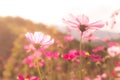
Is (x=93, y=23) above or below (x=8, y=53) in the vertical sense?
above

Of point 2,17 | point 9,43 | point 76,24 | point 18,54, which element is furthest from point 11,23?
point 76,24

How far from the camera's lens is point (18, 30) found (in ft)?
13.1

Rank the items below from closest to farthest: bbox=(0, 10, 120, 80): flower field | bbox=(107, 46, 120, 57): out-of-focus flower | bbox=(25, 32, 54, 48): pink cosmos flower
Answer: bbox=(25, 32, 54, 48): pink cosmos flower, bbox=(107, 46, 120, 57): out-of-focus flower, bbox=(0, 10, 120, 80): flower field

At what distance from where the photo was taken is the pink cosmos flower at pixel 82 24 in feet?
2.24

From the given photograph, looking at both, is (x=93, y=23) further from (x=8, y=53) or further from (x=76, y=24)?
(x=8, y=53)

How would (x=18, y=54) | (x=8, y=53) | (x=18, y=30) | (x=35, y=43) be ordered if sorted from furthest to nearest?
(x=18, y=30)
(x=8, y=53)
(x=18, y=54)
(x=35, y=43)

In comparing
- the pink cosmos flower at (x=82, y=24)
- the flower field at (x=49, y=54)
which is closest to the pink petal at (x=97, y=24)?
the pink cosmos flower at (x=82, y=24)

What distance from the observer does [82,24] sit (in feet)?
2.27

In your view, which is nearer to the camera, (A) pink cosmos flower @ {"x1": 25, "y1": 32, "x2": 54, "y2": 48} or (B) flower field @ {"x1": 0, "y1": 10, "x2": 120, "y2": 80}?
(A) pink cosmos flower @ {"x1": 25, "y1": 32, "x2": 54, "y2": 48}

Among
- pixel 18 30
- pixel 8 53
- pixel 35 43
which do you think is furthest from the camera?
pixel 18 30

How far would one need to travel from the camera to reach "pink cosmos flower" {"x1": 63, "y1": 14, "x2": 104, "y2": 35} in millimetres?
683

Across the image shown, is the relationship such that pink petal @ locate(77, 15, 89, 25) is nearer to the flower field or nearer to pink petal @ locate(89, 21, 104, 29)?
pink petal @ locate(89, 21, 104, 29)

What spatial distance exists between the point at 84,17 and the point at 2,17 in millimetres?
3563

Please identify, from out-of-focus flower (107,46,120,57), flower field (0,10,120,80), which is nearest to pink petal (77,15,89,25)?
flower field (0,10,120,80)
